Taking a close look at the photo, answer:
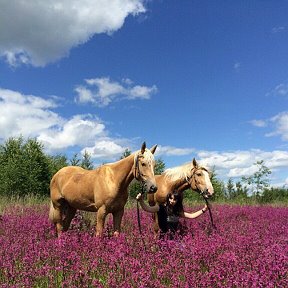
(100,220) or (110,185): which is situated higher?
(110,185)

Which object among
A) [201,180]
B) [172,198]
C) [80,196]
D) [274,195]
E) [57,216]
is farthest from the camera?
[274,195]

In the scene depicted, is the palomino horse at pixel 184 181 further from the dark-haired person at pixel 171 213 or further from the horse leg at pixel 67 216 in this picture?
the horse leg at pixel 67 216

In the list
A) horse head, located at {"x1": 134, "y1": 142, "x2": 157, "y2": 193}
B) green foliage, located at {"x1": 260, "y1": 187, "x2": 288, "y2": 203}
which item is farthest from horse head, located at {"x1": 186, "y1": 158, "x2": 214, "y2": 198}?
green foliage, located at {"x1": 260, "y1": 187, "x2": 288, "y2": 203}

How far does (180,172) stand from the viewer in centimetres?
657

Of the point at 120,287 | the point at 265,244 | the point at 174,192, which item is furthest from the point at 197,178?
the point at 120,287

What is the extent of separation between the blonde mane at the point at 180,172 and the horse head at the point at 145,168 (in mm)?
1261

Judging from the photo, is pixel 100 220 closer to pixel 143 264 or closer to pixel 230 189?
pixel 143 264

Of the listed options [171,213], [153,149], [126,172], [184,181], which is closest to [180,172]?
[184,181]

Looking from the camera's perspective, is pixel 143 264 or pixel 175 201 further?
pixel 175 201

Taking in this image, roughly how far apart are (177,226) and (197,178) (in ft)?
3.02

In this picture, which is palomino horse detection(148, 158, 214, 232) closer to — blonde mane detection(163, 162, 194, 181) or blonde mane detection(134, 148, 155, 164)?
blonde mane detection(163, 162, 194, 181)

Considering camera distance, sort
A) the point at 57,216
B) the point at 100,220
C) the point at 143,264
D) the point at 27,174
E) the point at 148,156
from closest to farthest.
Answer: the point at 143,264 < the point at 148,156 < the point at 100,220 < the point at 57,216 < the point at 27,174

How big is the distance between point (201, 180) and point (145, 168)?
1.37m

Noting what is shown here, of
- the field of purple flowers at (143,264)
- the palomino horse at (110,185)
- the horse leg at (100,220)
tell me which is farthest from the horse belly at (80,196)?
the field of purple flowers at (143,264)
